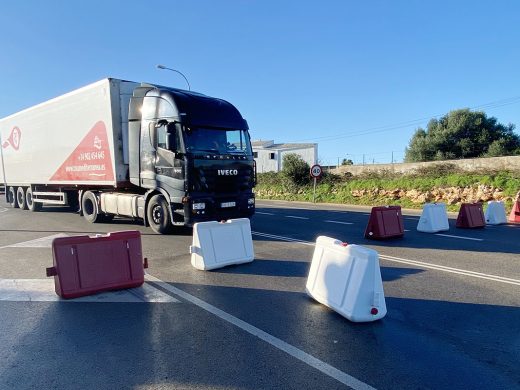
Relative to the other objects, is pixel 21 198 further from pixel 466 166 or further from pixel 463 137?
pixel 463 137

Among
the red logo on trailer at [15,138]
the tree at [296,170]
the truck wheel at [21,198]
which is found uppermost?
the red logo on trailer at [15,138]

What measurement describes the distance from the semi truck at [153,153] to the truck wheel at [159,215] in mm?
26

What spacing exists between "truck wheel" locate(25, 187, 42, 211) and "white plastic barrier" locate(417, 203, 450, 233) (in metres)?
15.7

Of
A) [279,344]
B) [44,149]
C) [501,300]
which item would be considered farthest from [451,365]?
[44,149]

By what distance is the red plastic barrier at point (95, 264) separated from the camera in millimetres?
5023

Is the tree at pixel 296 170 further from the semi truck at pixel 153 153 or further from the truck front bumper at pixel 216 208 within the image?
the truck front bumper at pixel 216 208

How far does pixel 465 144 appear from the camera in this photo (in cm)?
3809

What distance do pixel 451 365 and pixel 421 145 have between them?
39.9 m

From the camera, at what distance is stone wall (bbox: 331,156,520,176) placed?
1874 cm

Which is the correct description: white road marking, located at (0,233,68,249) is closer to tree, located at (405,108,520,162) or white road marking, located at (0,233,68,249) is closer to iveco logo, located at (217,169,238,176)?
iveco logo, located at (217,169,238,176)

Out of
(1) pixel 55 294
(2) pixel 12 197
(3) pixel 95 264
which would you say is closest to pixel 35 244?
(1) pixel 55 294

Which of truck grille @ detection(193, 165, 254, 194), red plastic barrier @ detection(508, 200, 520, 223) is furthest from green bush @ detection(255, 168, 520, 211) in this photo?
truck grille @ detection(193, 165, 254, 194)

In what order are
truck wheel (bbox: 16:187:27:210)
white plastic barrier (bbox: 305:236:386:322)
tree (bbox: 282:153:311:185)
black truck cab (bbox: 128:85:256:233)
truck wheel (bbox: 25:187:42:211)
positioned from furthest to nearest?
1. tree (bbox: 282:153:311:185)
2. truck wheel (bbox: 16:187:27:210)
3. truck wheel (bbox: 25:187:42:211)
4. black truck cab (bbox: 128:85:256:233)
5. white plastic barrier (bbox: 305:236:386:322)

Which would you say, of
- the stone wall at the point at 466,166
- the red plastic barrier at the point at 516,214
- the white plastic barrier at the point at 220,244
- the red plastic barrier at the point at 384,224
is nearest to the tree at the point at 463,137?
the stone wall at the point at 466,166
